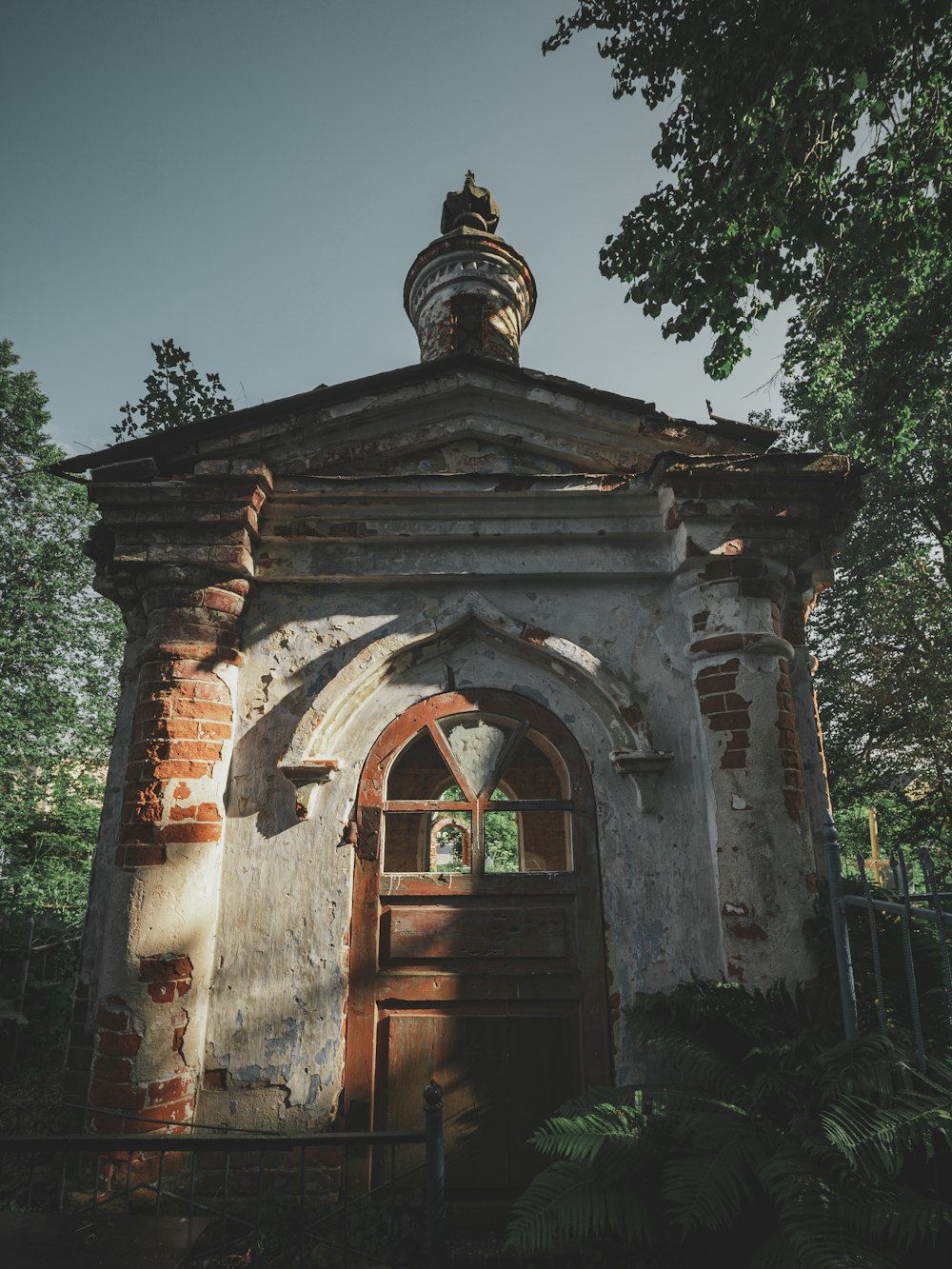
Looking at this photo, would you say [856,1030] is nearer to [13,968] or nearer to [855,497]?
[855,497]

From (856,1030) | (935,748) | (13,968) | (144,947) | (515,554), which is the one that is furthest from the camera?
Result: (935,748)

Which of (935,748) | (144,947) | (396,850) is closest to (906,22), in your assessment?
(144,947)

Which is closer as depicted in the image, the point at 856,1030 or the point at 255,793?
the point at 856,1030

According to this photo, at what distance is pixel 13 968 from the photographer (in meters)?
6.64

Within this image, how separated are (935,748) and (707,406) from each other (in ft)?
28.0

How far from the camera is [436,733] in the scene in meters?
4.18

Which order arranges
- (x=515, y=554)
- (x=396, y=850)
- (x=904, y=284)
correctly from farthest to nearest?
1. (x=396, y=850)
2. (x=904, y=284)
3. (x=515, y=554)

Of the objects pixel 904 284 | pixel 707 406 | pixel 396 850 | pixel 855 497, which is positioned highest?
pixel 904 284

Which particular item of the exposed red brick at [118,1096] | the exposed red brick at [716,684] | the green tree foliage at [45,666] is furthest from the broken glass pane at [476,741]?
the green tree foliage at [45,666]

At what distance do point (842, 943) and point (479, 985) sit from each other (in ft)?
6.01

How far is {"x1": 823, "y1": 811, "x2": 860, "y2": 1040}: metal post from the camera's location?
Answer: 10.3 feet

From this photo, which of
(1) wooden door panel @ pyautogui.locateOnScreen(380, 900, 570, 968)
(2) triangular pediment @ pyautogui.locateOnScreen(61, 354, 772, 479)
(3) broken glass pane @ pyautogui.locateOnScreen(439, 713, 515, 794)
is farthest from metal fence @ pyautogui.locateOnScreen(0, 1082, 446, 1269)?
(2) triangular pediment @ pyautogui.locateOnScreen(61, 354, 772, 479)

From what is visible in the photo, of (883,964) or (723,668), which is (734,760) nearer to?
(723,668)

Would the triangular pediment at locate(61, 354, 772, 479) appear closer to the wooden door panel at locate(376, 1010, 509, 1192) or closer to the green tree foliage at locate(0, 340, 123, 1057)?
the wooden door panel at locate(376, 1010, 509, 1192)
